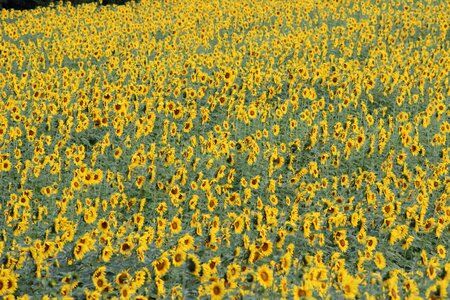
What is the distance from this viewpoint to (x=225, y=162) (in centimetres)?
664

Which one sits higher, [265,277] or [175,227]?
[265,277]

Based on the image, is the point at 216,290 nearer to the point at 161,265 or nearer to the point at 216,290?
the point at 216,290

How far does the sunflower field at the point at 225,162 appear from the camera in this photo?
14.1 ft

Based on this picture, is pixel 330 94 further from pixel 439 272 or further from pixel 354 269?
pixel 439 272

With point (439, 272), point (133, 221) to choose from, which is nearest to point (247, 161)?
point (133, 221)

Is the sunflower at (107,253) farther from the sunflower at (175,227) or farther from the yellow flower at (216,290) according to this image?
the yellow flower at (216,290)

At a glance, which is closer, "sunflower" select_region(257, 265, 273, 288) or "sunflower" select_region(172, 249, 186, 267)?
"sunflower" select_region(257, 265, 273, 288)

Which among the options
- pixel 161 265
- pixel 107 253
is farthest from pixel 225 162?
pixel 161 265

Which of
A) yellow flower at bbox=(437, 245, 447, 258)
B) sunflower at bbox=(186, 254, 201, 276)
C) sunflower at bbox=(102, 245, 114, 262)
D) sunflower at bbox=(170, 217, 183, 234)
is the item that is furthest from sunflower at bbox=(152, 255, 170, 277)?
yellow flower at bbox=(437, 245, 447, 258)

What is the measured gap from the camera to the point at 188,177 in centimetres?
631

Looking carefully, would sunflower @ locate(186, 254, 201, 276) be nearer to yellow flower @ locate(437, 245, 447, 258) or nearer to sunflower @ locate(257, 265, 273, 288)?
sunflower @ locate(257, 265, 273, 288)

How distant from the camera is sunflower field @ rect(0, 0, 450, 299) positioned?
4.30 m

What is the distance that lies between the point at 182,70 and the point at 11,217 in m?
4.57

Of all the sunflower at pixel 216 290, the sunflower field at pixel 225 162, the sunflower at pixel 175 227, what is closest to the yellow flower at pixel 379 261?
the sunflower field at pixel 225 162
